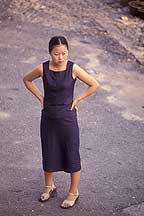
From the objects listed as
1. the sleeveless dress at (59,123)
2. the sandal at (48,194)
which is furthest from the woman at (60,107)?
the sandal at (48,194)

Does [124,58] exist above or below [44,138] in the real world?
below

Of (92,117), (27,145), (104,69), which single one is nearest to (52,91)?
(27,145)

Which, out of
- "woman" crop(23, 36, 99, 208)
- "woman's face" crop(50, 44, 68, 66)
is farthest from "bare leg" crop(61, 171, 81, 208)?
"woman's face" crop(50, 44, 68, 66)

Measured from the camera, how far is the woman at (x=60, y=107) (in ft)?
14.7

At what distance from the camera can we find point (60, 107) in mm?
4578

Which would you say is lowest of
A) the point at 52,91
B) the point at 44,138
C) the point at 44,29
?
the point at 44,29

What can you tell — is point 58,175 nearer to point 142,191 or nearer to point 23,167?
point 23,167

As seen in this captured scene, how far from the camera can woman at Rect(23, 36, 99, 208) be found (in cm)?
447

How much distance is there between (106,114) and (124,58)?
2538 millimetres

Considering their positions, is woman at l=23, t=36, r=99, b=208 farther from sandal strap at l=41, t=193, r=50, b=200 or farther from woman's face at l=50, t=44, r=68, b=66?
sandal strap at l=41, t=193, r=50, b=200

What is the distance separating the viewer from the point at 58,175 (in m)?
5.55

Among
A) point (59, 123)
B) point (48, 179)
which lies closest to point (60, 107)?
point (59, 123)


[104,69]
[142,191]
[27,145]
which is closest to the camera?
[142,191]

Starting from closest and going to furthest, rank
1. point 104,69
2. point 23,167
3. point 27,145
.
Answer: point 23,167
point 27,145
point 104,69
